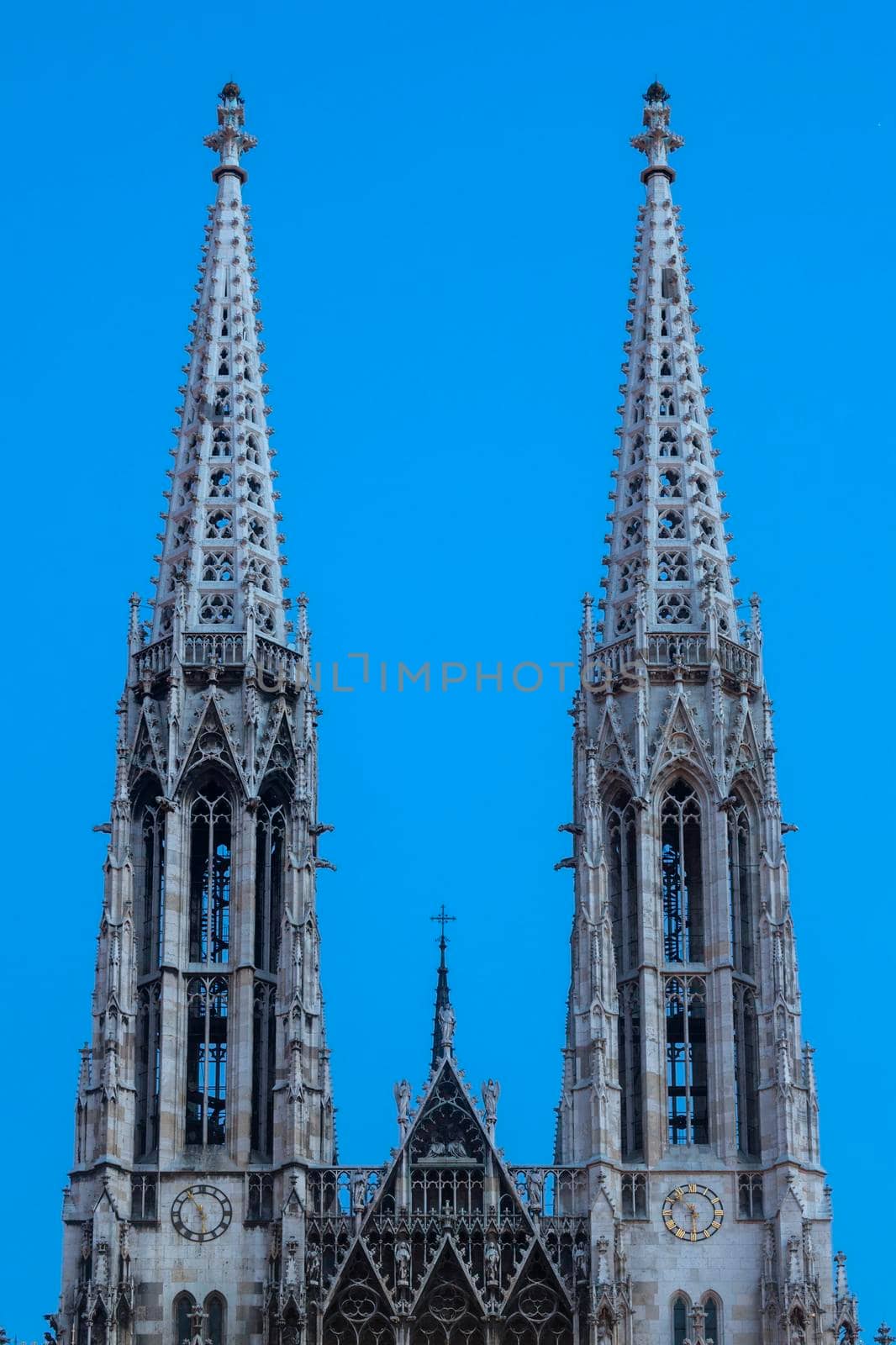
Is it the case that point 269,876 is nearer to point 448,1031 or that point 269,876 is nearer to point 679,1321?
point 448,1031

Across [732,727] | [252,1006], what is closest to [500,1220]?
[252,1006]

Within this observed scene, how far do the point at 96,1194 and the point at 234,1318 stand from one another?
3.86 meters

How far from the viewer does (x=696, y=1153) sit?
73.9m

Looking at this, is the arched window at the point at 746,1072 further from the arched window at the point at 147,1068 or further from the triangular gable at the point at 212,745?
the arched window at the point at 147,1068

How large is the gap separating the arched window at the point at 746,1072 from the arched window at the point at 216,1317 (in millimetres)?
11551

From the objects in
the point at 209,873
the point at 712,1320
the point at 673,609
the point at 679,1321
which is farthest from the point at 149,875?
the point at 712,1320

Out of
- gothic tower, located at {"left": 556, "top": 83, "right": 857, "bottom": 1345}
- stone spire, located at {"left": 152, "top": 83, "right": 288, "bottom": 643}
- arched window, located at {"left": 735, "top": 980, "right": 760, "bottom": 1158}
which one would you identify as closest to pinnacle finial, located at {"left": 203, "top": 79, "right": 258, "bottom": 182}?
stone spire, located at {"left": 152, "top": 83, "right": 288, "bottom": 643}

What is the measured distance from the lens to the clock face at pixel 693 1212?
239 feet

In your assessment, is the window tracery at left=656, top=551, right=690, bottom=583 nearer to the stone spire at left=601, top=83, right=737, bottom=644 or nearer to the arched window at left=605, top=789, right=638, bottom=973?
the stone spire at left=601, top=83, right=737, bottom=644

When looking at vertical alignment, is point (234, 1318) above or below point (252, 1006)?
below

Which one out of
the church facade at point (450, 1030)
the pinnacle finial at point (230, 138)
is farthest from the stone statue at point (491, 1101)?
the pinnacle finial at point (230, 138)

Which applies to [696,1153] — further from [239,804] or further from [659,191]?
[659,191]

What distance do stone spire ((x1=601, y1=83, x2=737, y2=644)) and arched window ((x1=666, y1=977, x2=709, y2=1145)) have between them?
336 inches

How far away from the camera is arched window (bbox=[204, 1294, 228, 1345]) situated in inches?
2837
